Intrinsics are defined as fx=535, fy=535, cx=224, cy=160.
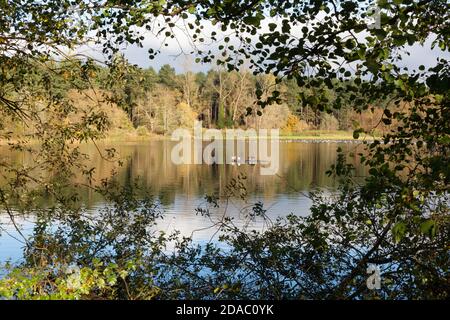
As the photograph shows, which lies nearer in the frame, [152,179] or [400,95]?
[400,95]

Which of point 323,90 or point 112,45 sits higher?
point 112,45

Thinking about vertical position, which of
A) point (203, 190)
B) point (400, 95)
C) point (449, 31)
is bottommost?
point (203, 190)

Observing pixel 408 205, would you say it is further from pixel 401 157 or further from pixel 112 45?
pixel 112 45

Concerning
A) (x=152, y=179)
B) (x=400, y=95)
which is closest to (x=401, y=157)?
(x=400, y=95)

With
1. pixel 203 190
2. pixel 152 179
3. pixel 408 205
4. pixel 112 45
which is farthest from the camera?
pixel 152 179

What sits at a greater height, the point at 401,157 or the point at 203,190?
the point at 401,157

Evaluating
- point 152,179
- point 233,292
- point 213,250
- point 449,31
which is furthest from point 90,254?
point 152,179

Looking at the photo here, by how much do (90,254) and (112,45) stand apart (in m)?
2.50

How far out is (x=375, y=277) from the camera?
491cm

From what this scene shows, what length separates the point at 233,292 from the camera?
523 cm
